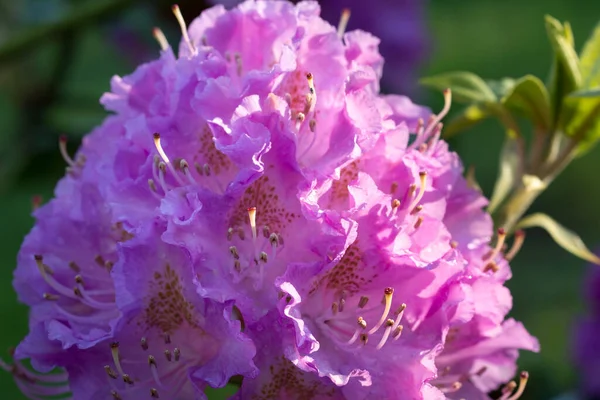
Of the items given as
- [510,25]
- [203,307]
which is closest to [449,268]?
[203,307]

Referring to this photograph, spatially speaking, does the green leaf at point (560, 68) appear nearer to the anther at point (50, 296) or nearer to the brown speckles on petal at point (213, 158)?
the brown speckles on petal at point (213, 158)

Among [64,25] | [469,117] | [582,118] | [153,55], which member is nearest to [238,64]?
[469,117]

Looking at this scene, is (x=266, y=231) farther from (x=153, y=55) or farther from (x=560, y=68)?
(x=153, y=55)

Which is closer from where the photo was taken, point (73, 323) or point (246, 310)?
point (246, 310)

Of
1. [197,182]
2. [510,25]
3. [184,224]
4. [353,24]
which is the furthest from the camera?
[510,25]

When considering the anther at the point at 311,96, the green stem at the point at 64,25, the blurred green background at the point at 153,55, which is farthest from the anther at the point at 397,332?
the green stem at the point at 64,25

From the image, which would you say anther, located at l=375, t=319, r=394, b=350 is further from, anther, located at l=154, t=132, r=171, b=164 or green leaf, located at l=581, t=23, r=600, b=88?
green leaf, located at l=581, t=23, r=600, b=88

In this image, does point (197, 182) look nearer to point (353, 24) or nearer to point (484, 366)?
point (484, 366)

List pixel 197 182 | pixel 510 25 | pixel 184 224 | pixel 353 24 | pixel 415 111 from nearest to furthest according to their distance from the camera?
1. pixel 184 224
2. pixel 197 182
3. pixel 415 111
4. pixel 353 24
5. pixel 510 25
